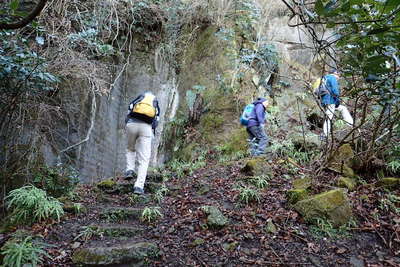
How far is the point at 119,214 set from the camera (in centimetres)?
444

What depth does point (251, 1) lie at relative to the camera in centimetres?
993

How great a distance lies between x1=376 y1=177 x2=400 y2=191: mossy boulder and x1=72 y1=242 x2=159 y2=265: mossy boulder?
3.52 meters

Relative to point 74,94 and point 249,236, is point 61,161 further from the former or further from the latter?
point 249,236

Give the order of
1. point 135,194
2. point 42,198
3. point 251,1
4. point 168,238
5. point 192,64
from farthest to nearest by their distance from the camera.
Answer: point 192,64, point 251,1, point 135,194, point 42,198, point 168,238

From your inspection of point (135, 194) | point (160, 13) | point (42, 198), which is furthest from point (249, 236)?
point (160, 13)

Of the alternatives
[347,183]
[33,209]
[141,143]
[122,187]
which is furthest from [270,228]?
[33,209]

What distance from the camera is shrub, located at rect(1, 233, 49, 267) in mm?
2957

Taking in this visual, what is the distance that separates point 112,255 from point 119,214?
1.30 meters

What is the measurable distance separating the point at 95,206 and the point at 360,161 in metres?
4.50

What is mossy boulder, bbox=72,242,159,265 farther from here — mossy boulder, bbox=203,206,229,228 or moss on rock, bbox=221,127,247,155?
moss on rock, bbox=221,127,247,155

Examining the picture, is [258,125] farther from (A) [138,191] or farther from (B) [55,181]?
(B) [55,181]

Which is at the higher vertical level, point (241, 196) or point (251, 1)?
point (251, 1)

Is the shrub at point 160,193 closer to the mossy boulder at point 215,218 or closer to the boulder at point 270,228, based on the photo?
the mossy boulder at point 215,218

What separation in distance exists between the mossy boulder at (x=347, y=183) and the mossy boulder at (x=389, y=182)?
356 millimetres
